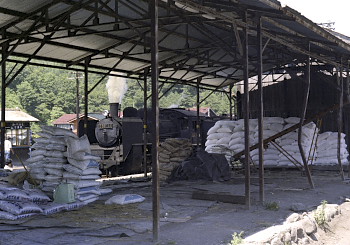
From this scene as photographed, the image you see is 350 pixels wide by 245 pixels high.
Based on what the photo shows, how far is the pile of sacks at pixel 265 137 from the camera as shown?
16.9 metres

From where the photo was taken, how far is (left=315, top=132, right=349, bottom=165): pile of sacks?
17.2 meters

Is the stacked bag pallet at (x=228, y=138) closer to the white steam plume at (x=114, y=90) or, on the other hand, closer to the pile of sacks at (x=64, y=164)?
the white steam plume at (x=114, y=90)

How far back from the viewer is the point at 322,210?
8289 mm

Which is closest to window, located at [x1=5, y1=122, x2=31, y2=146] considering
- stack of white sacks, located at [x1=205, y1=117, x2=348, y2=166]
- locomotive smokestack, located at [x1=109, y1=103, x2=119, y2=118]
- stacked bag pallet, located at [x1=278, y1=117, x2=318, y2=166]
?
locomotive smokestack, located at [x1=109, y1=103, x2=119, y2=118]

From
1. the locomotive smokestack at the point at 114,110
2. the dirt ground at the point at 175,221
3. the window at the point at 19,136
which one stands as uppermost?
the locomotive smokestack at the point at 114,110

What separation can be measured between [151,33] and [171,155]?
8.78 m

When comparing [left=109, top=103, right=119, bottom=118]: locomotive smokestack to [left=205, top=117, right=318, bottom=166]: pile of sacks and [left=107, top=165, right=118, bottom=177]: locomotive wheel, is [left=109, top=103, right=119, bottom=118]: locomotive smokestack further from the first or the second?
[left=205, top=117, right=318, bottom=166]: pile of sacks

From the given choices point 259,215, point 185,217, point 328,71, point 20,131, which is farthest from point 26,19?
point 20,131

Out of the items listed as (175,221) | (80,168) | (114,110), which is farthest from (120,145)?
(175,221)

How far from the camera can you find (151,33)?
6.34 m

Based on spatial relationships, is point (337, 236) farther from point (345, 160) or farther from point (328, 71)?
point (328, 71)

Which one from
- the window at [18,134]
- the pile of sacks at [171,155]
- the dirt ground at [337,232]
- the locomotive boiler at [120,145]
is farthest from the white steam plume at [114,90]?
the dirt ground at [337,232]

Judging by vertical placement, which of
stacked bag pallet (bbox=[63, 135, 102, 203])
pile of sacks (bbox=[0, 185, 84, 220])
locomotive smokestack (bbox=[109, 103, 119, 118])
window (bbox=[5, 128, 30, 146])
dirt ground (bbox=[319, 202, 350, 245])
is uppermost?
locomotive smokestack (bbox=[109, 103, 119, 118])

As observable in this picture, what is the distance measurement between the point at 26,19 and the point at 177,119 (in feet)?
35.8
